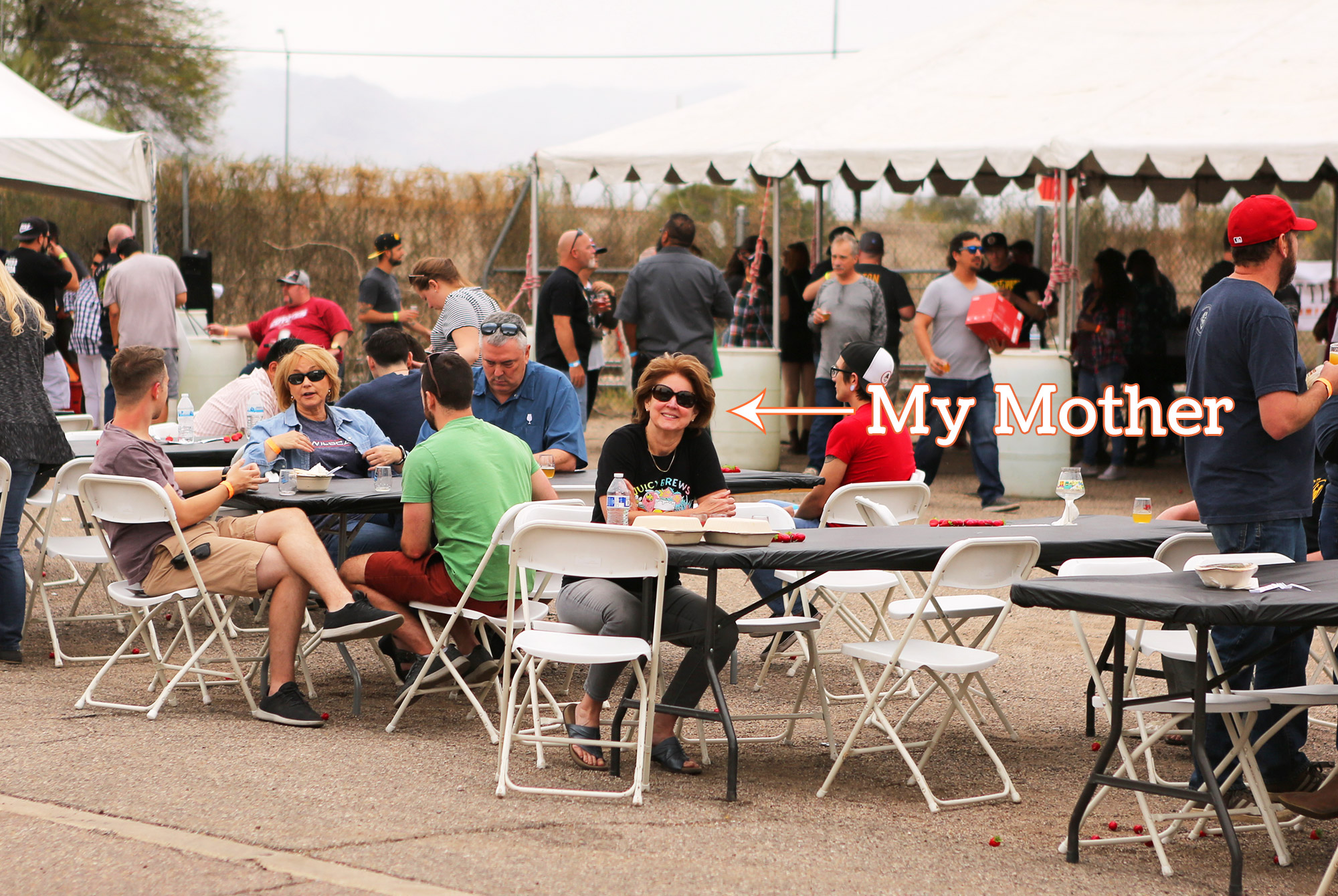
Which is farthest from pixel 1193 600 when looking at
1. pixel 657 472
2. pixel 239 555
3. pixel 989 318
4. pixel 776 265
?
pixel 776 265

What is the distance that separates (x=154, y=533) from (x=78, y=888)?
207cm

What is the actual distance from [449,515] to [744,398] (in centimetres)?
726

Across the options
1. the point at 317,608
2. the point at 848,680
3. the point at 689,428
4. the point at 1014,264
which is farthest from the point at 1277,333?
the point at 1014,264

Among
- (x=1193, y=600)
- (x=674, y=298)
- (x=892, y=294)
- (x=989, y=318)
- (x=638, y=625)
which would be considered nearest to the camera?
(x=1193, y=600)

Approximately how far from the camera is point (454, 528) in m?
5.13

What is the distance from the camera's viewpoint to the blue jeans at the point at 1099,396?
11.6m

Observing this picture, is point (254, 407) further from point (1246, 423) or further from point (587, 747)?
point (1246, 423)

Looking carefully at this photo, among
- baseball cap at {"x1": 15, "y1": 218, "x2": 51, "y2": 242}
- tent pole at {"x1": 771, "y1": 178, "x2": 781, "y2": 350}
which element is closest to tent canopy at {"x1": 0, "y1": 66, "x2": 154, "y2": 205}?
baseball cap at {"x1": 15, "y1": 218, "x2": 51, "y2": 242}

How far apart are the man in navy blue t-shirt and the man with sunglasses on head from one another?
20.9 feet

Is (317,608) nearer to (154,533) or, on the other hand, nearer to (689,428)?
(154,533)

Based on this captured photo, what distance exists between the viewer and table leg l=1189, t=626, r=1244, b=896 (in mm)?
3631

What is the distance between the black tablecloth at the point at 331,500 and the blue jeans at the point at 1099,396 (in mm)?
7307

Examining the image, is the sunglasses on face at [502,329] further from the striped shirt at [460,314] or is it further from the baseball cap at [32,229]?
the baseball cap at [32,229]

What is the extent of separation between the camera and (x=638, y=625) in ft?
15.3
